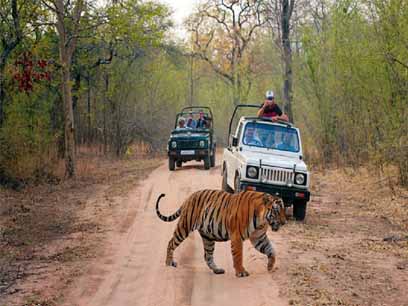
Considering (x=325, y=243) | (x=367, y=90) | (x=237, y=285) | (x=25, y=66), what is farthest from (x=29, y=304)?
(x=367, y=90)

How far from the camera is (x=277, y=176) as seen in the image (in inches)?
448

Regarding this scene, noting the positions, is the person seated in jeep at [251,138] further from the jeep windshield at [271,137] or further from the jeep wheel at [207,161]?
the jeep wheel at [207,161]

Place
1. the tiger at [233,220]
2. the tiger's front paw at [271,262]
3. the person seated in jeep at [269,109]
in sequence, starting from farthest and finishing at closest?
the person seated in jeep at [269,109] < the tiger's front paw at [271,262] < the tiger at [233,220]

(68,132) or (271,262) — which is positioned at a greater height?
(68,132)

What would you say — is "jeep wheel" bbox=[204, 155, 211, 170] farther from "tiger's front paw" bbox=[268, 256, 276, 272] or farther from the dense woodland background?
"tiger's front paw" bbox=[268, 256, 276, 272]

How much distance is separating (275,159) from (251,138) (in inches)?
40.4

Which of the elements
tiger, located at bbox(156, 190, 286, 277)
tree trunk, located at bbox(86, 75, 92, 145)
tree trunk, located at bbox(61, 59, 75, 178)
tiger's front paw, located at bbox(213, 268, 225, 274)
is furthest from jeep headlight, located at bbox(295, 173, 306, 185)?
tree trunk, located at bbox(86, 75, 92, 145)

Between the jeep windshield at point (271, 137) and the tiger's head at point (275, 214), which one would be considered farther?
the jeep windshield at point (271, 137)

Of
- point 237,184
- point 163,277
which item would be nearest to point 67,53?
point 237,184

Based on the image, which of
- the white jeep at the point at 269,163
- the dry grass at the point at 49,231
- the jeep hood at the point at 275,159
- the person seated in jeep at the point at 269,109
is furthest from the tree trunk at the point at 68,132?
the jeep hood at the point at 275,159

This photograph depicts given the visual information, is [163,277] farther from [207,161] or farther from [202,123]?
[202,123]

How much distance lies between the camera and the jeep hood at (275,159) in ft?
37.4

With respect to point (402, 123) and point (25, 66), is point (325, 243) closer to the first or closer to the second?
point (402, 123)

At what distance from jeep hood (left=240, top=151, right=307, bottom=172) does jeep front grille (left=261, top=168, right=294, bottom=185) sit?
0.30 feet
